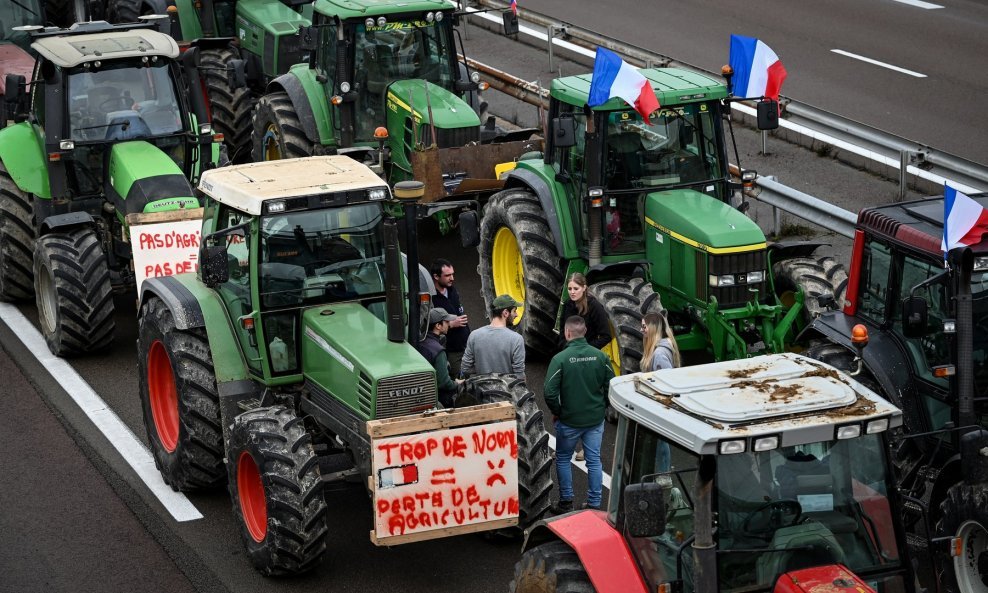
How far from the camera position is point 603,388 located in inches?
442

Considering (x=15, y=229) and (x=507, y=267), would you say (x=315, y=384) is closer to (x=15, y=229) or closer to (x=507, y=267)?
(x=507, y=267)

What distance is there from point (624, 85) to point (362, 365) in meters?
4.18

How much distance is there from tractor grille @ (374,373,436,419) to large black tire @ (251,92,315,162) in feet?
27.5

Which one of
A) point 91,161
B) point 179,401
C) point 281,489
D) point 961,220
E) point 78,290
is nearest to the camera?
point 961,220

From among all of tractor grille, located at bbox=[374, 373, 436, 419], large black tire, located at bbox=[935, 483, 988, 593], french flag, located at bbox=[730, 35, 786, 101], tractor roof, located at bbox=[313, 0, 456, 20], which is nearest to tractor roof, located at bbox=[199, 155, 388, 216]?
tractor grille, located at bbox=[374, 373, 436, 419]

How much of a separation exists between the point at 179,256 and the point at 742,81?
5.61 meters

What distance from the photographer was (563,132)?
13.8 m

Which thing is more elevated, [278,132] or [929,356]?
[929,356]

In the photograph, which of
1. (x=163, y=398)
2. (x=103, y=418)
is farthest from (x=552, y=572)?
(x=103, y=418)

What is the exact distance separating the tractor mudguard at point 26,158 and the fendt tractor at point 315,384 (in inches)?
157

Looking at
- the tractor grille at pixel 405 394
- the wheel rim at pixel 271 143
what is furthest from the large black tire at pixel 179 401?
the wheel rim at pixel 271 143

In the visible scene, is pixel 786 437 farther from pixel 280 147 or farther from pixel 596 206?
pixel 280 147

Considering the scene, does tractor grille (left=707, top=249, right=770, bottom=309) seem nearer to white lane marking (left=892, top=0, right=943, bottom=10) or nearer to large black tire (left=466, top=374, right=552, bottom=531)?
large black tire (left=466, top=374, right=552, bottom=531)

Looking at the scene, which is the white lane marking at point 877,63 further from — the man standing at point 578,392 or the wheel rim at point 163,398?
the wheel rim at point 163,398
